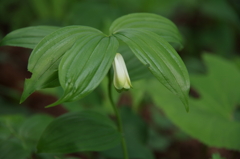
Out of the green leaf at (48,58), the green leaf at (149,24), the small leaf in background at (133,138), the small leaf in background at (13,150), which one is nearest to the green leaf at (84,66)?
the green leaf at (48,58)

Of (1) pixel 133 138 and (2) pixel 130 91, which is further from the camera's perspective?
(2) pixel 130 91

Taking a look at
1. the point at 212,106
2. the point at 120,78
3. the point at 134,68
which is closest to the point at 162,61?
the point at 120,78

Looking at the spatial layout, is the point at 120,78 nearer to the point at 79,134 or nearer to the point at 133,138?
the point at 79,134

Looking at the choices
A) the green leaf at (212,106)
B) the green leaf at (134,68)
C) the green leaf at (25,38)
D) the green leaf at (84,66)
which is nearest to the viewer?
the green leaf at (84,66)

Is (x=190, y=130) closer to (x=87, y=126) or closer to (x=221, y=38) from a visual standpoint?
(x=87, y=126)

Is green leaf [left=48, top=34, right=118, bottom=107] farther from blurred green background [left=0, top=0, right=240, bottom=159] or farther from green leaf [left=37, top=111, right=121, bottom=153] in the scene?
blurred green background [left=0, top=0, right=240, bottom=159]

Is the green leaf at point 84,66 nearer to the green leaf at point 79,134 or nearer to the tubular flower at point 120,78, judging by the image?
the tubular flower at point 120,78

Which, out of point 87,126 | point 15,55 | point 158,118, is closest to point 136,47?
point 87,126
